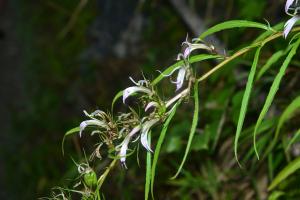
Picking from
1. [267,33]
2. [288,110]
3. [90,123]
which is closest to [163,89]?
[288,110]

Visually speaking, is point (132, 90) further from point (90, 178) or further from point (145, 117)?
point (90, 178)

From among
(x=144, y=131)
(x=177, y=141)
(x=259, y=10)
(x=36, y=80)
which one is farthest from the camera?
(x=36, y=80)

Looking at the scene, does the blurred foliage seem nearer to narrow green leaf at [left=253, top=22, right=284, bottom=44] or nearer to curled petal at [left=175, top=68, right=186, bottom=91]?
narrow green leaf at [left=253, top=22, right=284, bottom=44]

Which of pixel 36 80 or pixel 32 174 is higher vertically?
pixel 36 80

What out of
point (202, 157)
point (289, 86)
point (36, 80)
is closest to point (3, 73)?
point (36, 80)

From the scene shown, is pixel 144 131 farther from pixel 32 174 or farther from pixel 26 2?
pixel 26 2

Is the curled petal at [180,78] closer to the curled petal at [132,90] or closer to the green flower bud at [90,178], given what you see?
the curled petal at [132,90]

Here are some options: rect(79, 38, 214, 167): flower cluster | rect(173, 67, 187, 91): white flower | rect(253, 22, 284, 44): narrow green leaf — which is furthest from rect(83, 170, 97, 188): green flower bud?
rect(253, 22, 284, 44): narrow green leaf

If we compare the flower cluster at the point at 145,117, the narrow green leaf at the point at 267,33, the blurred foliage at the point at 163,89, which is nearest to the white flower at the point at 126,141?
the flower cluster at the point at 145,117

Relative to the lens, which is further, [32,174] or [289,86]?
[32,174]
